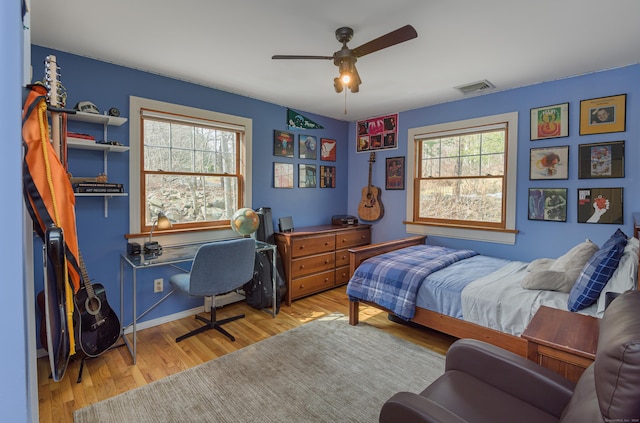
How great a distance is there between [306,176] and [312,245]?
3.51 ft

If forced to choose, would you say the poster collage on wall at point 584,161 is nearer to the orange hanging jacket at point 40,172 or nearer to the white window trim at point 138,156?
the white window trim at point 138,156

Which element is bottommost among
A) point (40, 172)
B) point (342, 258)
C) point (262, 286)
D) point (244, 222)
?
point (262, 286)

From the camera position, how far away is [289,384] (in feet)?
6.83

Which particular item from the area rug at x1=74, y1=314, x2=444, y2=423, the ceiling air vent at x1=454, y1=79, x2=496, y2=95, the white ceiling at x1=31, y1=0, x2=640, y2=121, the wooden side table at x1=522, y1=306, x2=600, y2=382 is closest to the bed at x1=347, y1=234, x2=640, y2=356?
the area rug at x1=74, y1=314, x2=444, y2=423

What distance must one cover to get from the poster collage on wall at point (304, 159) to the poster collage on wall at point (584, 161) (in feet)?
8.12

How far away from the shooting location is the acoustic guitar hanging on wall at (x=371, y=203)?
14.6ft

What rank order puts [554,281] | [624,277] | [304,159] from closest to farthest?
[624,277], [554,281], [304,159]

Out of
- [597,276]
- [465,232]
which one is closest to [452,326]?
[597,276]

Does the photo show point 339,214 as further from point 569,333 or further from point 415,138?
point 569,333

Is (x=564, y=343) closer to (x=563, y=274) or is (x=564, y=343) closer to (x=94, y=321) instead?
(x=563, y=274)

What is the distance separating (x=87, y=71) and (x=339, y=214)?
3.40 m

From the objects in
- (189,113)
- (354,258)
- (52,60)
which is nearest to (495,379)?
(354,258)

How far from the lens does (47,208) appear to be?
3.19 feet

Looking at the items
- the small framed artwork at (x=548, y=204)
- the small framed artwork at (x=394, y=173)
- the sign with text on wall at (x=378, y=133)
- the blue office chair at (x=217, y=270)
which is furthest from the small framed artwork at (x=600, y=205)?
the blue office chair at (x=217, y=270)
